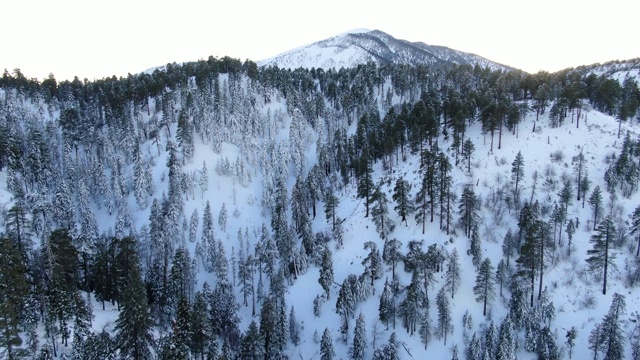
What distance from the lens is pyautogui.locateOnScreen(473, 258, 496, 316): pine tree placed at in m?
63.8

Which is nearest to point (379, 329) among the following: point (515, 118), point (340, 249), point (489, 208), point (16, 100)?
point (340, 249)

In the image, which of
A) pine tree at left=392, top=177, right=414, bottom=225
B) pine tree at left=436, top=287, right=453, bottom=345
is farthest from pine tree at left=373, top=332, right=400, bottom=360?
pine tree at left=392, top=177, right=414, bottom=225

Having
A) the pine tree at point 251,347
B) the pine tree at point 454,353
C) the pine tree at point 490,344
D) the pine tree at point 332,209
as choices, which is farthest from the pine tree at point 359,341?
the pine tree at point 332,209

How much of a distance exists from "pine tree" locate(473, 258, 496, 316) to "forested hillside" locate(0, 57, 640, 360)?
32cm

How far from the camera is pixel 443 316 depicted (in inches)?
2453

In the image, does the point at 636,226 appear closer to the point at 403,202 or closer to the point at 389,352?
the point at 403,202

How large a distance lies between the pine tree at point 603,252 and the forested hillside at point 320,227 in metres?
0.46

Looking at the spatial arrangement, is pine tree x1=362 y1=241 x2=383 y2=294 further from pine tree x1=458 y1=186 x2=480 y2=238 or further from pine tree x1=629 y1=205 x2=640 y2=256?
pine tree x1=629 y1=205 x2=640 y2=256

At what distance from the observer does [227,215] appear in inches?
4112

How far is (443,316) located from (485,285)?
8.94 m

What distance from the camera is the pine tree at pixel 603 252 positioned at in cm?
6214

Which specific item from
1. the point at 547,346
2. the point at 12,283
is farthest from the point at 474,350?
the point at 12,283

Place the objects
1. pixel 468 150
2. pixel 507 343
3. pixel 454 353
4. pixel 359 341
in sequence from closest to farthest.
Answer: pixel 507 343
pixel 454 353
pixel 359 341
pixel 468 150

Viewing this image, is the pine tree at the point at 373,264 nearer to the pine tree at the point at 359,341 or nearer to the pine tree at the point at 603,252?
the pine tree at the point at 359,341
